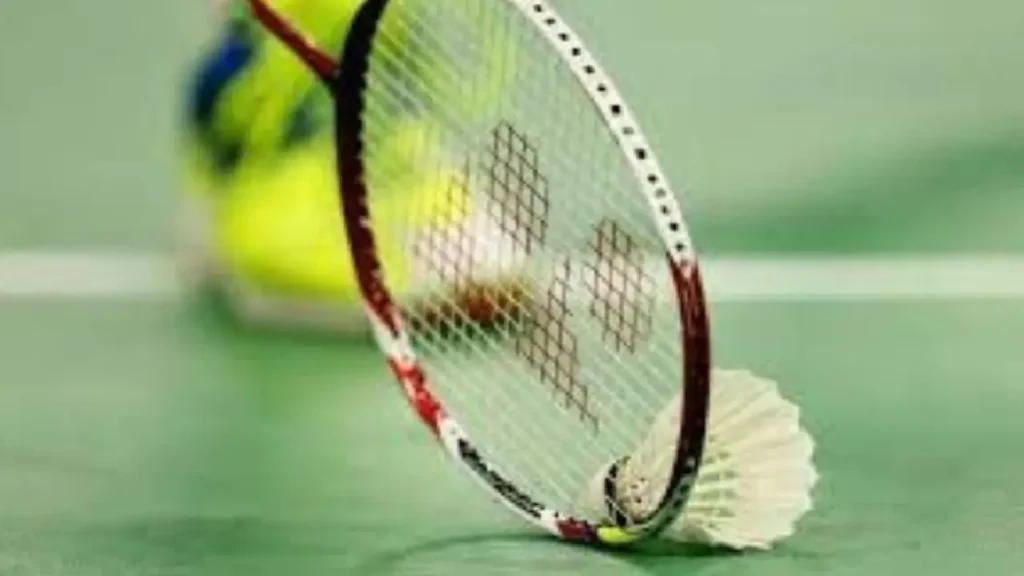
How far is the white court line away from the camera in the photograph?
127 inches

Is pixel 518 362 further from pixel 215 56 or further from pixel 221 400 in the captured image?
pixel 215 56

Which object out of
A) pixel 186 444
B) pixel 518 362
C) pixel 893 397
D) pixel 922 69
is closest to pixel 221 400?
pixel 186 444

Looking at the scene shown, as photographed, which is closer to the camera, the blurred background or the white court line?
the blurred background

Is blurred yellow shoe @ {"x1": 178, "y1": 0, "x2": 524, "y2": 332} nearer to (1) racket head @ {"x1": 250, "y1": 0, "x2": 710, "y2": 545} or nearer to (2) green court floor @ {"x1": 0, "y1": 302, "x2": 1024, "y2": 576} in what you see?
(2) green court floor @ {"x1": 0, "y1": 302, "x2": 1024, "y2": 576}

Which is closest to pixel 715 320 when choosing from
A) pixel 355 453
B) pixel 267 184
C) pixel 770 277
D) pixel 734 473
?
pixel 770 277

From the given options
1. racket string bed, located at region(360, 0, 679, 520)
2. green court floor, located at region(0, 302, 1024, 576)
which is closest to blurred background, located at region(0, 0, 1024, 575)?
green court floor, located at region(0, 302, 1024, 576)

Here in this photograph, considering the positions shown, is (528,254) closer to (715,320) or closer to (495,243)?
(495,243)

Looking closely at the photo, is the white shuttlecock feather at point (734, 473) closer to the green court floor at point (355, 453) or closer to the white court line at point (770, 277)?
the green court floor at point (355, 453)

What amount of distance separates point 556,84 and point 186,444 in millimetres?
452

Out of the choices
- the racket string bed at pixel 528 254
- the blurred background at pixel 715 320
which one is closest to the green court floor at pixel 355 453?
the blurred background at pixel 715 320

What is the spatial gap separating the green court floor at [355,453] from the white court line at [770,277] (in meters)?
0.05

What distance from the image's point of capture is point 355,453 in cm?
263

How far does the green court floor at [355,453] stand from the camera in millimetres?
2271

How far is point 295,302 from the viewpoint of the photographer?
3137 millimetres
